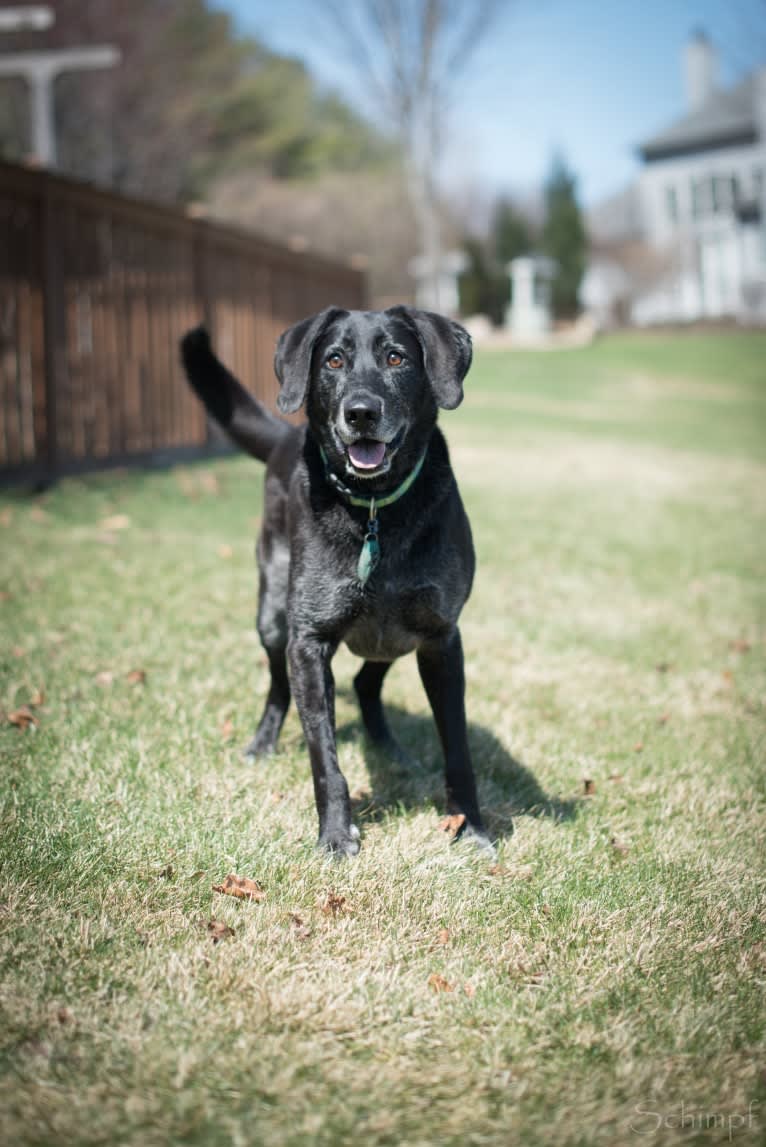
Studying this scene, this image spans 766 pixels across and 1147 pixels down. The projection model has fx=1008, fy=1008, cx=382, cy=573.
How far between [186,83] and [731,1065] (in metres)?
34.5

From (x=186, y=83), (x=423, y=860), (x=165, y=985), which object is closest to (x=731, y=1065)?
(x=423, y=860)

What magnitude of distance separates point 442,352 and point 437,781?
1.49 m

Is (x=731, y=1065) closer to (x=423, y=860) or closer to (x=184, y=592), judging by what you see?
(x=423, y=860)

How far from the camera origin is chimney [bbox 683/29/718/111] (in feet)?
231

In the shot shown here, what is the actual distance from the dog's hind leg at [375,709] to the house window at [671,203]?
6377 centimetres

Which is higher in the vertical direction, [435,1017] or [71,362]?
[71,362]

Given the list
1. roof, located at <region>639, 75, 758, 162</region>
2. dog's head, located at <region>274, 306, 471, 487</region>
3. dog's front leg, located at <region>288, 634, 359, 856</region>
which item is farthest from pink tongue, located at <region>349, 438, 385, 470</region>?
roof, located at <region>639, 75, 758, 162</region>

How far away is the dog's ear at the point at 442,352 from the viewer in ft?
9.91

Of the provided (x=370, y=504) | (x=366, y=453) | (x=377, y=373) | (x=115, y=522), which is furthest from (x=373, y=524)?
(x=115, y=522)


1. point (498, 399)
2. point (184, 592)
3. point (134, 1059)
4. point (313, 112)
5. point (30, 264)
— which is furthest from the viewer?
point (313, 112)

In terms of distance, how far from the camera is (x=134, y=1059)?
1.91m

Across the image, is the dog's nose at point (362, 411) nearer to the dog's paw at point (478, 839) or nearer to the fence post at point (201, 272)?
the dog's paw at point (478, 839)

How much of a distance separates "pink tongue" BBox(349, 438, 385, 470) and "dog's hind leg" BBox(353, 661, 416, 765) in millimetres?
1108

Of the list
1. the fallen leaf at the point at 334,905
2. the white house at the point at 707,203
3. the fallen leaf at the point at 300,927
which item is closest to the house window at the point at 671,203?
the white house at the point at 707,203
